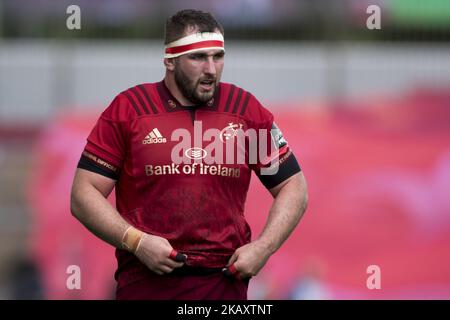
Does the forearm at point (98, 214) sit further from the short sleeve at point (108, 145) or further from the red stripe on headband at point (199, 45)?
the red stripe on headband at point (199, 45)

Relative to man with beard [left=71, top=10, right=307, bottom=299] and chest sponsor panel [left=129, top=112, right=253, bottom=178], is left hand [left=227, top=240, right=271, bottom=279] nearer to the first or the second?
man with beard [left=71, top=10, right=307, bottom=299]

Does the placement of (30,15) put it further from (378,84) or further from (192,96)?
(192,96)

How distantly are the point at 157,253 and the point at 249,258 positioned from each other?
0.43 metres

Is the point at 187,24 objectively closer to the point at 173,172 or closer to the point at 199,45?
the point at 199,45

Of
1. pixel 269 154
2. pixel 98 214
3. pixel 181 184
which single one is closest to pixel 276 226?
pixel 269 154

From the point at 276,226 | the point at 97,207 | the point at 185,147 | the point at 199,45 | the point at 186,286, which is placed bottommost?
the point at 186,286

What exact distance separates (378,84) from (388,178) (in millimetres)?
3992

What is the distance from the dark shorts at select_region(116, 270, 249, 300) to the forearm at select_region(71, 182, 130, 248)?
27 cm

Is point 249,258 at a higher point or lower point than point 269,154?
lower

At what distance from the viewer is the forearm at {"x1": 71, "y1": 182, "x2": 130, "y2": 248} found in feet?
17.1

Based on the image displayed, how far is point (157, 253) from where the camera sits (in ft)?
16.8

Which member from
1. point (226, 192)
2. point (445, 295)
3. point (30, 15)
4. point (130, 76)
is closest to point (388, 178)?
point (445, 295)

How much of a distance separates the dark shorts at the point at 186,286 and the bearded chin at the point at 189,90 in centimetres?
84
